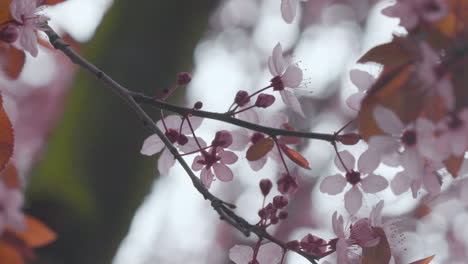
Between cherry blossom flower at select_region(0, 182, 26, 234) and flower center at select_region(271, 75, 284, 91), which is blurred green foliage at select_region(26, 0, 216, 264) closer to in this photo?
cherry blossom flower at select_region(0, 182, 26, 234)

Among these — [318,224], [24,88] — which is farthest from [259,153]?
[24,88]

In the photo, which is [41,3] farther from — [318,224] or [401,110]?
[318,224]

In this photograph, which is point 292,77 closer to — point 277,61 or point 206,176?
point 277,61

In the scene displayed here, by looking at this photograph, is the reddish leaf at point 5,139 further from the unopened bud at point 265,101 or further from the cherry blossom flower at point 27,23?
the unopened bud at point 265,101

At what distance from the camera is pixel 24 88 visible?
141 inches

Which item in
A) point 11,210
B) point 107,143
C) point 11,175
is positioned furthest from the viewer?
point 107,143

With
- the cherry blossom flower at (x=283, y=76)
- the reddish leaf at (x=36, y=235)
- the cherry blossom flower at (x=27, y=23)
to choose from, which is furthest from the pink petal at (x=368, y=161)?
the reddish leaf at (x=36, y=235)

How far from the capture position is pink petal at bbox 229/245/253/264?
53 cm

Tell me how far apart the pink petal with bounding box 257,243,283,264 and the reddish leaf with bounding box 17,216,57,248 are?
19.4 inches

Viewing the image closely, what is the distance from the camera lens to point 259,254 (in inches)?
20.9

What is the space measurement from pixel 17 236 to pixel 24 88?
2.95 metres

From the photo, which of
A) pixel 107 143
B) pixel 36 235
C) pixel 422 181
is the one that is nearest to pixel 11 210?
pixel 36 235

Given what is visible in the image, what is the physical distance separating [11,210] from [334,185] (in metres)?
0.59

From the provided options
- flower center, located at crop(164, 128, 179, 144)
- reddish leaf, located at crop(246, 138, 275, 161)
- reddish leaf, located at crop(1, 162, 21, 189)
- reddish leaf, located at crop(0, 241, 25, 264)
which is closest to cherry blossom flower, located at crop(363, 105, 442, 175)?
reddish leaf, located at crop(246, 138, 275, 161)
